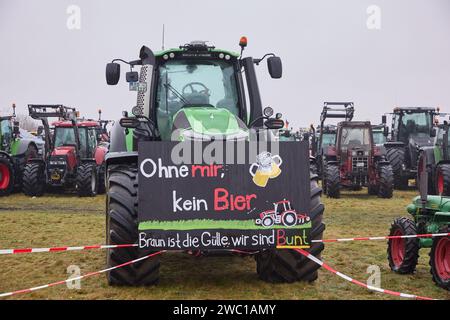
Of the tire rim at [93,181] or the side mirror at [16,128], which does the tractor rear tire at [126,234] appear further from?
the side mirror at [16,128]

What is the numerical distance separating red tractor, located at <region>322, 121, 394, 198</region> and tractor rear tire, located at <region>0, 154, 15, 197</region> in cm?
950

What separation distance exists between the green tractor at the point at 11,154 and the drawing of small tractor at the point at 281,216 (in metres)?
14.3

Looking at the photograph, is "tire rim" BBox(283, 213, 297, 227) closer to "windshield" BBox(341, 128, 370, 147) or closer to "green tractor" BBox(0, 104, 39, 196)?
"windshield" BBox(341, 128, 370, 147)

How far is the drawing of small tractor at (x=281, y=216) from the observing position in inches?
217

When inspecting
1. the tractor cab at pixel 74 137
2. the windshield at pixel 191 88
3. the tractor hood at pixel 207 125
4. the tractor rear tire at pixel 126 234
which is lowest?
the tractor rear tire at pixel 126 234

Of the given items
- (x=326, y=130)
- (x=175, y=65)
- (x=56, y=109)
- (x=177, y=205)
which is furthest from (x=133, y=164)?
(x=326, y=130)

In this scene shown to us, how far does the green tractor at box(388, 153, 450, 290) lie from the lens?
6090 mm

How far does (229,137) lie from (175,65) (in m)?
1.51

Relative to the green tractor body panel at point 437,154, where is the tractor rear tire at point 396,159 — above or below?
below

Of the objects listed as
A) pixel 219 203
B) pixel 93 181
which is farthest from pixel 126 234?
pixel 93 181

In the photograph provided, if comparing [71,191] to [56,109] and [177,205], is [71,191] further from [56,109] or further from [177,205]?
[177,205]

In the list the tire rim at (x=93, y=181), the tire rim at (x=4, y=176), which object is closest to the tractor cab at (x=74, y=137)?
the tire rim at (x=93, y=181)

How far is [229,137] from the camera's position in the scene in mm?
6121

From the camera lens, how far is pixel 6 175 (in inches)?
713
